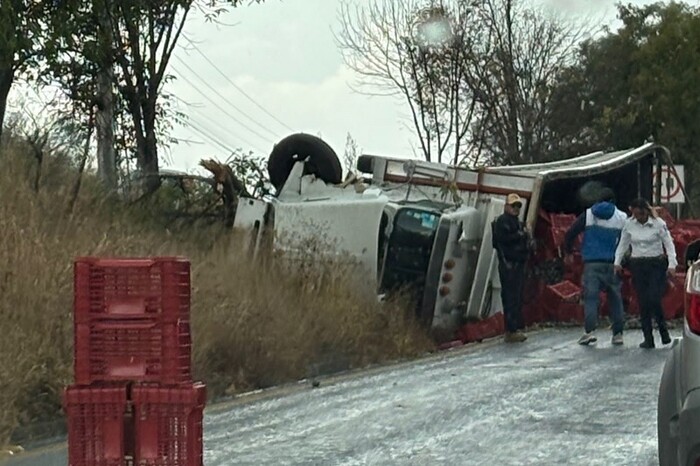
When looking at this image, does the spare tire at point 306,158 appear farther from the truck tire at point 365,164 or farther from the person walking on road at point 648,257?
the person walking on road at point 648,257

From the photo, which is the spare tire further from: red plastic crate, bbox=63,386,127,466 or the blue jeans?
red plastic crate, bbox=63,386,127,466

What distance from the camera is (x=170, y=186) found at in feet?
65.7

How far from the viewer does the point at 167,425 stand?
6.98 meters

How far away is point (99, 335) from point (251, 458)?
2.06m

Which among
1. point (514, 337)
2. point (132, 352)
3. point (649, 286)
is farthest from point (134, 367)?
point (514, 337)

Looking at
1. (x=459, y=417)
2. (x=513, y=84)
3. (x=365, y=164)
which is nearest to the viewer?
(x=459, y=417)

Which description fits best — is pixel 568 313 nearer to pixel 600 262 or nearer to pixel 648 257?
pixel 600 262

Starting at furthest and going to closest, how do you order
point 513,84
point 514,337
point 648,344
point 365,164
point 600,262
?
point 513,84, point 365,164, point 514,337, point 600,262, point 648,344

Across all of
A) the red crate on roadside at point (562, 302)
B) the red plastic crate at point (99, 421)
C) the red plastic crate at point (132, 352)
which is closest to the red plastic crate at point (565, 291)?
the red crate on roadside at point (562, 302)

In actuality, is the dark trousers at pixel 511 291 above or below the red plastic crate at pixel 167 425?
above

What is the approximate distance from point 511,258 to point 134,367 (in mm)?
10483

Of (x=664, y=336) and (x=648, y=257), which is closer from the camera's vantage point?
(x=648, y=257)

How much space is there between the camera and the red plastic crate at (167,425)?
695 centimetres

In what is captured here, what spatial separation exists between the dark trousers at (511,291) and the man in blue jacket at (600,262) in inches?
43.5
